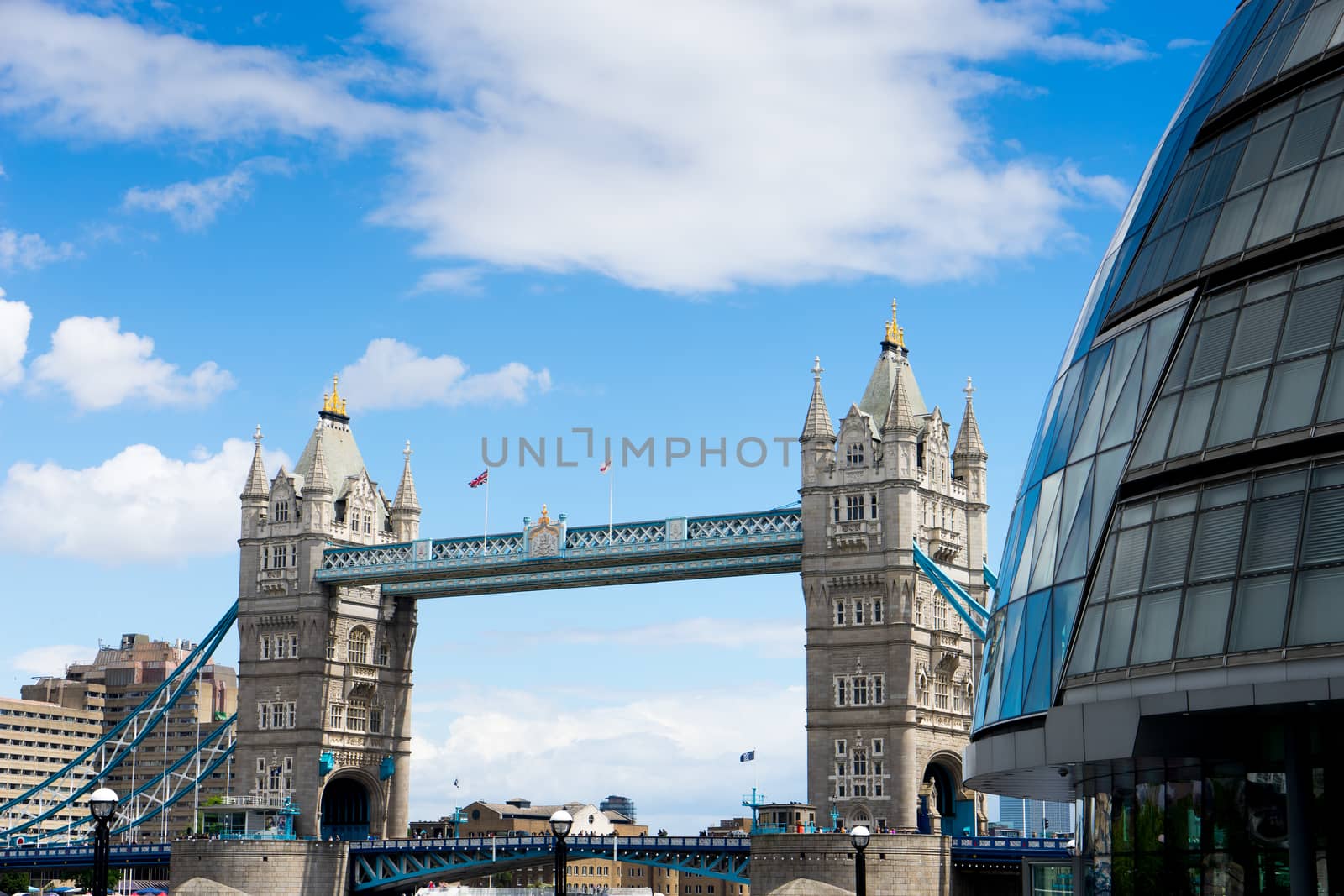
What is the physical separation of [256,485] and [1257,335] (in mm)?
96947

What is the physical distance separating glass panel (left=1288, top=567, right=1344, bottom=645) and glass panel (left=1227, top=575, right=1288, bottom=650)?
0.20m

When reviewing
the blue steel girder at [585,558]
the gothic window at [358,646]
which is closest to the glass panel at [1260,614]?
the blue steel girder at [585,558]

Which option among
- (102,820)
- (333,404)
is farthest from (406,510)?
(102,820)

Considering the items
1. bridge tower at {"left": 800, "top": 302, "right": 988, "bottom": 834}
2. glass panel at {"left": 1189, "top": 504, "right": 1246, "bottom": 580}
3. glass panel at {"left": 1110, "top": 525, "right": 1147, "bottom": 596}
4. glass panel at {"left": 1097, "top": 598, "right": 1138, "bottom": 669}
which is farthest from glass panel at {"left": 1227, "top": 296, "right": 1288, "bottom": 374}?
bridge tower at {"left": 800, "top": 302, "right": 988, "bottom": 834}

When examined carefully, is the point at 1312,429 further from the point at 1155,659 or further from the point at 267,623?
the point at 267,623

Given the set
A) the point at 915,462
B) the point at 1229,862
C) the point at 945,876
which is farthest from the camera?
the point at 915,462

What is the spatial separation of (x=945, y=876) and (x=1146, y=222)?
192ft

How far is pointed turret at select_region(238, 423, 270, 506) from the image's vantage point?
383 ft

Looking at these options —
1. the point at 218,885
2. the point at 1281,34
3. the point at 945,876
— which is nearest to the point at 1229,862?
the point at 1281,34

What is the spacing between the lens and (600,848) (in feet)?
321

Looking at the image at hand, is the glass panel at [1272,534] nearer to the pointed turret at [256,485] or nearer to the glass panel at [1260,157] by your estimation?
the glass panel at [1260,157]

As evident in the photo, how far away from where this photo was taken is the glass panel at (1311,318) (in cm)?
2627

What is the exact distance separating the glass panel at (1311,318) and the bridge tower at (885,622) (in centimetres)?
6425

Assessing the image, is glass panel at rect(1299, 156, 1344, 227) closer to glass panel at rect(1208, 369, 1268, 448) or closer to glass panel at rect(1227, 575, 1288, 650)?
Answer: glass panel at rect(1208, 369, 1268, 448)
